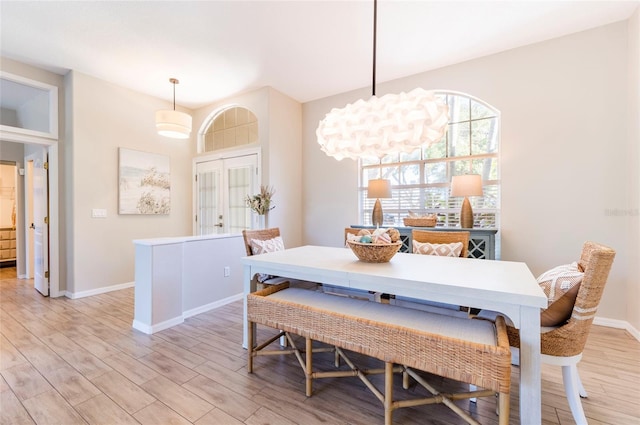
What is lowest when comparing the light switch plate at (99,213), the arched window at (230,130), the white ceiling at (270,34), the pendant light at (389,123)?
the light switch plate at (99,213)

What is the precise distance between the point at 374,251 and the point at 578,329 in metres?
1.12

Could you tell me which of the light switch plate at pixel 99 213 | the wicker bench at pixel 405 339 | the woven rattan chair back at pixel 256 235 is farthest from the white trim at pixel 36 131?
the wicker bench at pixel 405 339

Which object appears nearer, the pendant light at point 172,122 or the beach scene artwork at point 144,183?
the pendant light at point 172,122

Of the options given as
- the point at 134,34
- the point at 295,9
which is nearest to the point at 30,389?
the point at 134,34

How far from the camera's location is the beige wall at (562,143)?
9.12 ft

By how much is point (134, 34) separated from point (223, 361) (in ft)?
11.2

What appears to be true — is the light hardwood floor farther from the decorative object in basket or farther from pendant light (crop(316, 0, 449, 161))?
pendant light (crop(316, 0, 449, 161))

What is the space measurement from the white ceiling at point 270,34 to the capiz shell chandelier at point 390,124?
129cm

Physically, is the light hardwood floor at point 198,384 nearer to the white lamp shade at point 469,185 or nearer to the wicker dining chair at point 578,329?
the wicker dining chair at point 578,329

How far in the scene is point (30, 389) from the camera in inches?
71.4

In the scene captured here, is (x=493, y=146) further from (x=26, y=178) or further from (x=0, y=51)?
(x=26, y=178)

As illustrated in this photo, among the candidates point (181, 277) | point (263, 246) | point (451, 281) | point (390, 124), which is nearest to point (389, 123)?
point (390, 124)

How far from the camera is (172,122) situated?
3.40 metres

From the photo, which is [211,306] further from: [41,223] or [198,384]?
[41,223]
